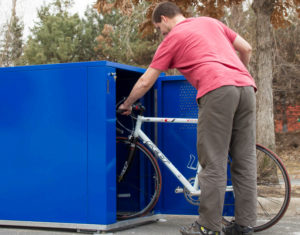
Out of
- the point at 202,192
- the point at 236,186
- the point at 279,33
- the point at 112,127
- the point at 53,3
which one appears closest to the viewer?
the point at 202,192

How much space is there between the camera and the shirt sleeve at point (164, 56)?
341 cm

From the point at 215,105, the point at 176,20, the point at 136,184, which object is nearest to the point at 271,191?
the point at 136,184

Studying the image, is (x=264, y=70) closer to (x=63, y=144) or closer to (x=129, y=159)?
(x=129, y=159)

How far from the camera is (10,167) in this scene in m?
4.19

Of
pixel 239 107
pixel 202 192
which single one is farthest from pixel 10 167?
pixel 239 107

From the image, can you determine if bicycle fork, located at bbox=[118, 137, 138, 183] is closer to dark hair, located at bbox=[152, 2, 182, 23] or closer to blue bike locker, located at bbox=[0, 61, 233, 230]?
blue bike locker, located at bbox=[0, 61, 233, 230]

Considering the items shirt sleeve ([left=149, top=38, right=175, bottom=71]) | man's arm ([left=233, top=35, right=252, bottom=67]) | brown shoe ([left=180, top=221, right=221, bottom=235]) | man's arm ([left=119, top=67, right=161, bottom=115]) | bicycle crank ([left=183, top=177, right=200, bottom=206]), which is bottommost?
brown shoe ([left=180, top=221, right=221, bottom=235])

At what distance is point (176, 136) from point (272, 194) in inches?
39.9

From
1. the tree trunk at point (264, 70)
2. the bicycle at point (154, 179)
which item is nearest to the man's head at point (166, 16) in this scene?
the bicycle at point (154, 179)

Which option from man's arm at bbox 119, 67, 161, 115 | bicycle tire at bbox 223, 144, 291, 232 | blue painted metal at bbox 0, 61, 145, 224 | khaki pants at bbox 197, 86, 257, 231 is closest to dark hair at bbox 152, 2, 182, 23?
man's arm at bbox 119, 67, 161, 115

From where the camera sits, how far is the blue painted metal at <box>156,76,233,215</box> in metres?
4.39

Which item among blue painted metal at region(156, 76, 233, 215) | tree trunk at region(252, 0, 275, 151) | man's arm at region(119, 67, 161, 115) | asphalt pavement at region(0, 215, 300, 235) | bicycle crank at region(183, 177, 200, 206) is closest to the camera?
man's arm at region(119, 67, 161, 115)

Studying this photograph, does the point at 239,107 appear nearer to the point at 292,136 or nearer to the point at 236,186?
the point at 236,186

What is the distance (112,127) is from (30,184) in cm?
88
